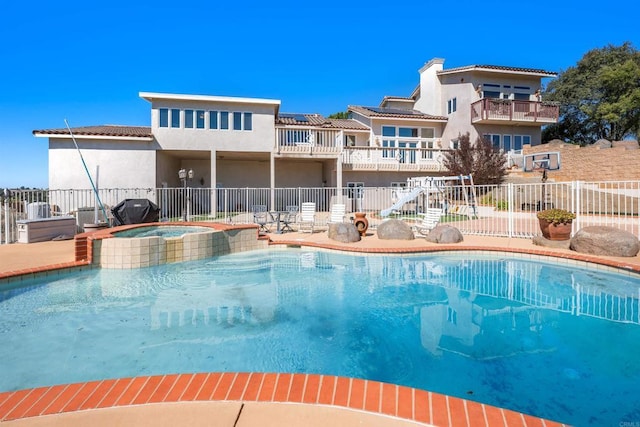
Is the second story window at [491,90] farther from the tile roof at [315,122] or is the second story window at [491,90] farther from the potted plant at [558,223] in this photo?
the potted plant at [558,223]

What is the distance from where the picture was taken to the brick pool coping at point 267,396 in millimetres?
2396

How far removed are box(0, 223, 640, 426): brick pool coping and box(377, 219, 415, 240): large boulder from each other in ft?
32.4

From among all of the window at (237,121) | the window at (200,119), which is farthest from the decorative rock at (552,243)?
the window at (200,119)

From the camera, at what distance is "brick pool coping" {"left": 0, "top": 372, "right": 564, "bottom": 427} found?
239cm

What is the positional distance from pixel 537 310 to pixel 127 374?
6.07 metres

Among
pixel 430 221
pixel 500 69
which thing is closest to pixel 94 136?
pixel 430 221

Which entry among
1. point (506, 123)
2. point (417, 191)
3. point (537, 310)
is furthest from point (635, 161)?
point (537, 310)

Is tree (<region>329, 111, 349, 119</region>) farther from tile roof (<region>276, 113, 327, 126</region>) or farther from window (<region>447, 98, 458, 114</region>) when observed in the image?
window (<region>447, 98, 458, 114</region>)

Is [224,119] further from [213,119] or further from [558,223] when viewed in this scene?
[558,223]

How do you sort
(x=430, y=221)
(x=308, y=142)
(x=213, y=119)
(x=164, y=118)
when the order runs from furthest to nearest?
(x=308, y=142) → (x=213, y=119) → (x=164, y=118) → (x=430, y=221)

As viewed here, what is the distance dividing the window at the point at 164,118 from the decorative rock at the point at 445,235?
16099 millimetres

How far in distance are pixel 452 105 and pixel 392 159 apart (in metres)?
8.59

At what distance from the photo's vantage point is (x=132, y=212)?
13.9m

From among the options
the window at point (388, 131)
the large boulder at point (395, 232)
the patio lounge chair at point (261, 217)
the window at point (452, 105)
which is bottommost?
the large boulder at point (395, 232)
